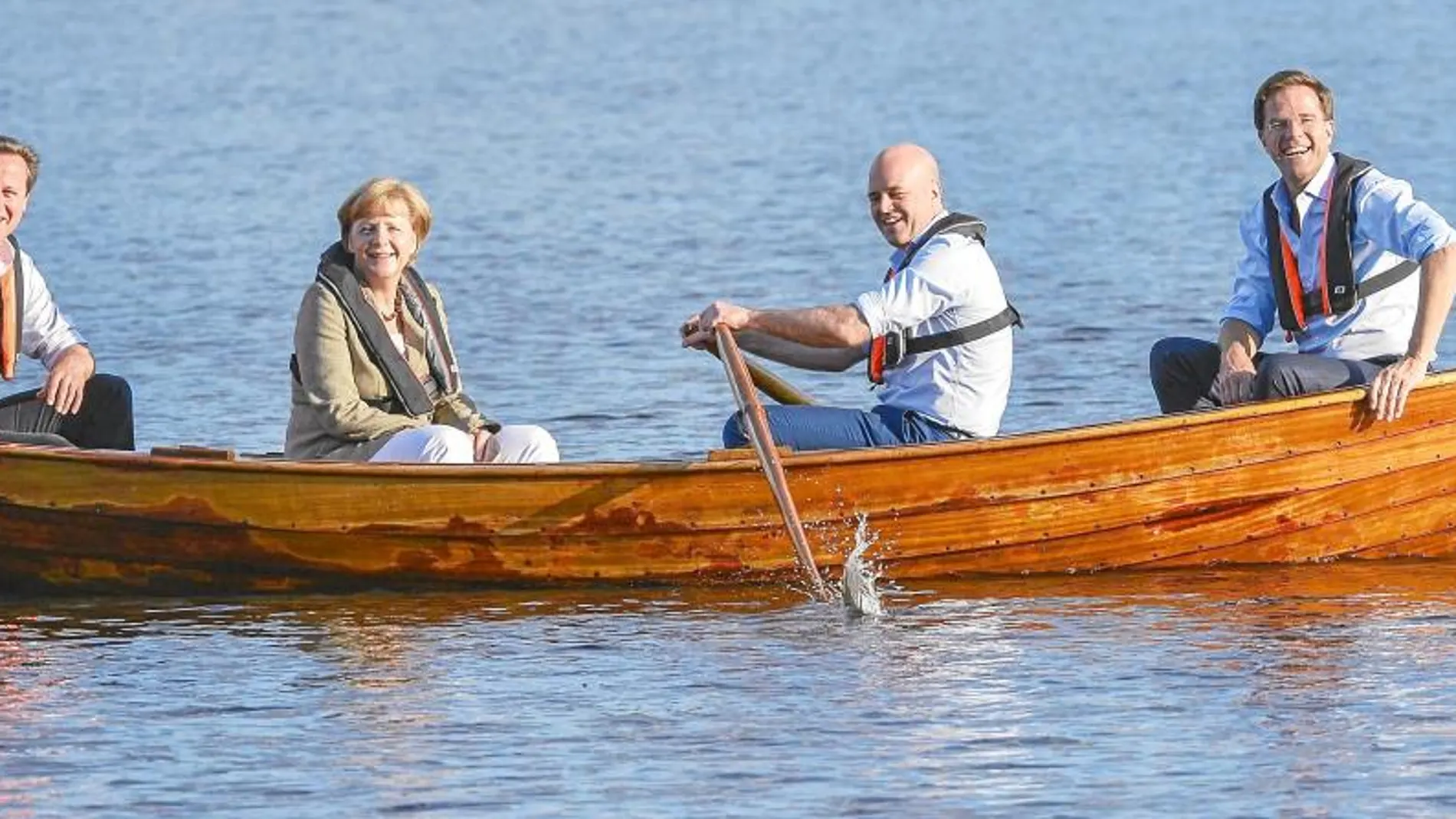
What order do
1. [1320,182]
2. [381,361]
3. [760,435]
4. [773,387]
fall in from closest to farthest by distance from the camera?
[760,435]
[381,361]
[1320,182]
[773,387]

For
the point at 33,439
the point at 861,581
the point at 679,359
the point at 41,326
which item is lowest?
the point at 861,581

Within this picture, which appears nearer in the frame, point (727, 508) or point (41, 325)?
point (727, 508)

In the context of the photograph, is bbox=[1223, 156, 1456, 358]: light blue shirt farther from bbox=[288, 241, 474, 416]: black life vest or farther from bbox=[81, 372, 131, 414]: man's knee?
bbox=[81, 372, 131, 414]: man's knee

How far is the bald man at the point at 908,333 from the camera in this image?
9773 millimetres

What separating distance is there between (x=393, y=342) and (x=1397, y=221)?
3033mm

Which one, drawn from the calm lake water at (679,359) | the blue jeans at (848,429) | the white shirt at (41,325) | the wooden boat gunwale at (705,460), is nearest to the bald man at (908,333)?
the blue jeans at (848,429)

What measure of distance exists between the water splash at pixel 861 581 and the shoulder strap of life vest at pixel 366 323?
4.62ft

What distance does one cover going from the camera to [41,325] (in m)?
10.5

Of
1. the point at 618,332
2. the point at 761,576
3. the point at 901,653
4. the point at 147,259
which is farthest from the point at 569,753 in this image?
the point at 147,259

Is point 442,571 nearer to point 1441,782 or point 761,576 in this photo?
point 761,576

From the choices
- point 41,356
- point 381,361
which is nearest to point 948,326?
point 381,361

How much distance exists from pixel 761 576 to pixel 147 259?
11.1 meters

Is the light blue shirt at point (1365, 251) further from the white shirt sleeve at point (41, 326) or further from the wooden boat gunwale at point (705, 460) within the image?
the white shirt sleeve at point (41, 326)

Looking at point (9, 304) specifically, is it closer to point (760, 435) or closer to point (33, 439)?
point (33, 439)
